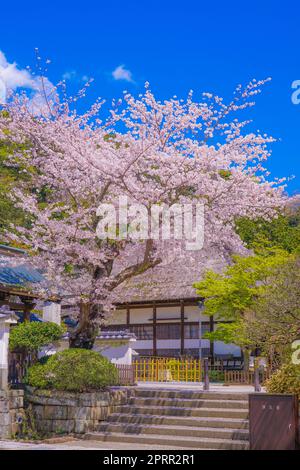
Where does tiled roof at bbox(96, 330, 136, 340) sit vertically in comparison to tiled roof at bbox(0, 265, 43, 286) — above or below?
below

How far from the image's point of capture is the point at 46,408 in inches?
639

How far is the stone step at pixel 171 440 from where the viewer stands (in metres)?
13.6

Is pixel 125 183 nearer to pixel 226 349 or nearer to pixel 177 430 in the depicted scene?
pixel 177 430

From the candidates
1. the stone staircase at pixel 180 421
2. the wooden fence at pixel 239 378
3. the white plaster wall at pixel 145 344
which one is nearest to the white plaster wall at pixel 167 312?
the white plaster wall at pixel 145 344

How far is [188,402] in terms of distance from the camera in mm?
16219

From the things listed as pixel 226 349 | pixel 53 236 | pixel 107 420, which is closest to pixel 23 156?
pixel 53 236

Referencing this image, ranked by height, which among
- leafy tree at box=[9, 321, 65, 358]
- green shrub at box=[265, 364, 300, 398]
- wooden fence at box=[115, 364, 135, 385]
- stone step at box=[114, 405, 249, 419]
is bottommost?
stone step at box=[114, 405, 249, 419]

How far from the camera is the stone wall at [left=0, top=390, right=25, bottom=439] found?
51.1ft

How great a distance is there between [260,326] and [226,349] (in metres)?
18.5

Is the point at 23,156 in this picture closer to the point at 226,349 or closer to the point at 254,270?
the point at 254,270

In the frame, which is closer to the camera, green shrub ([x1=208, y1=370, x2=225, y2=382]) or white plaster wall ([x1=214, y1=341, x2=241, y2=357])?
green shrub ([x1=208, y1=370, x2=225, y2=382])

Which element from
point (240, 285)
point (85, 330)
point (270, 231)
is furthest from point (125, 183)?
point (270, 231)

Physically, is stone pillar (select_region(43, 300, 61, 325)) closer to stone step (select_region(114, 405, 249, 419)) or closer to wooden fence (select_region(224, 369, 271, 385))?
stone step (select_region(114, 405, 249, 419))

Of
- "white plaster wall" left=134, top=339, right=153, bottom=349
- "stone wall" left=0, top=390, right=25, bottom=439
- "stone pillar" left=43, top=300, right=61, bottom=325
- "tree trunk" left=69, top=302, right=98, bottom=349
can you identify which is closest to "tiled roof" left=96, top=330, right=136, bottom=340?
"stone pillar" left=43, top=300, right=61, bottom=325
